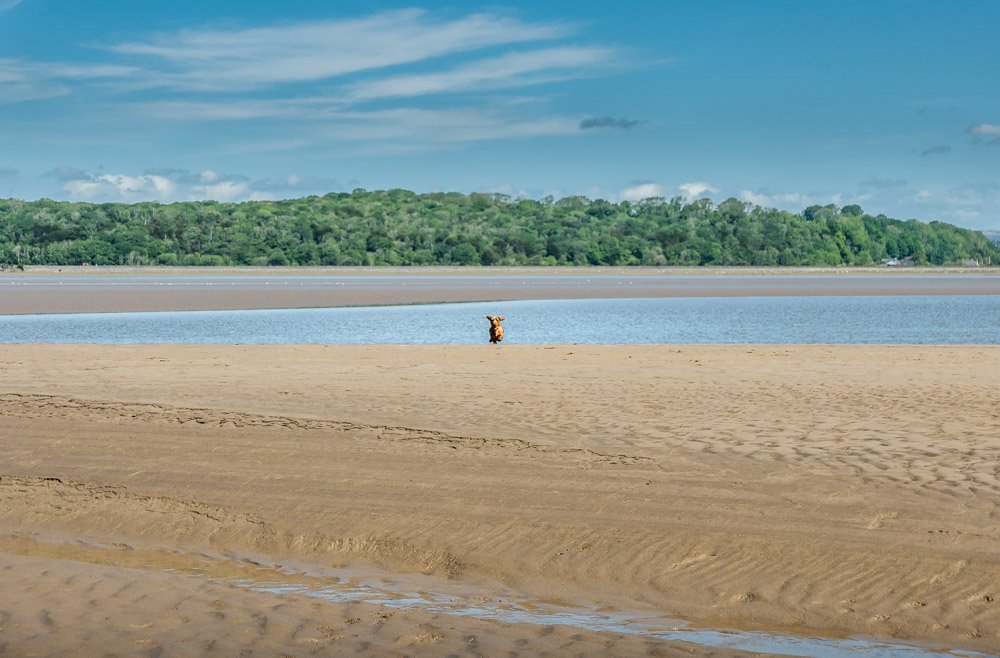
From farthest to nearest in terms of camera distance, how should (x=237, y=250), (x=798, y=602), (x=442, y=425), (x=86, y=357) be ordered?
1. (x=237, y=250)
2. (x=86, y=357)
3. (x=442, y=425)
4. (x=798, y=602)

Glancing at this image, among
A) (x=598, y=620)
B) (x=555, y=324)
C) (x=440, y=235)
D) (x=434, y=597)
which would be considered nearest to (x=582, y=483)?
(x=434, y=597)

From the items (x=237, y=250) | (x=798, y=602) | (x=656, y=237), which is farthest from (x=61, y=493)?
(x=656, y=237)

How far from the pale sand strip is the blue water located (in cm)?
1410

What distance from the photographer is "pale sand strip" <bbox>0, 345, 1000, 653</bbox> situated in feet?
24.9

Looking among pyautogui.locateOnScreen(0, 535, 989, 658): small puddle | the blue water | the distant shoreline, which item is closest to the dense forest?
the distant shoreline

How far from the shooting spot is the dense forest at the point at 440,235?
130 meters

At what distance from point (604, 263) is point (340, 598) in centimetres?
13271

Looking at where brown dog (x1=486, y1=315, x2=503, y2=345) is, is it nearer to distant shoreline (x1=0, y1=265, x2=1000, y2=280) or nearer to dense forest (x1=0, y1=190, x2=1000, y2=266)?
distant shoreline (x1=0, y1=265, x2=1000, y2=280)

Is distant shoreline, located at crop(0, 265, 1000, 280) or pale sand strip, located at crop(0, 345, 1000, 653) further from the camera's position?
distant shoreline, located at crop(0, 265, 1000, 280)

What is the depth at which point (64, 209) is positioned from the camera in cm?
15638

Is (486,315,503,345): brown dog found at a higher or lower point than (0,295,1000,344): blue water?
higher

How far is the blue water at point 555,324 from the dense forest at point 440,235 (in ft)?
264

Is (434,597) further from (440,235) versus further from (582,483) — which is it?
(440,235)

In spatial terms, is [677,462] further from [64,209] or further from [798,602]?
[64,209]
